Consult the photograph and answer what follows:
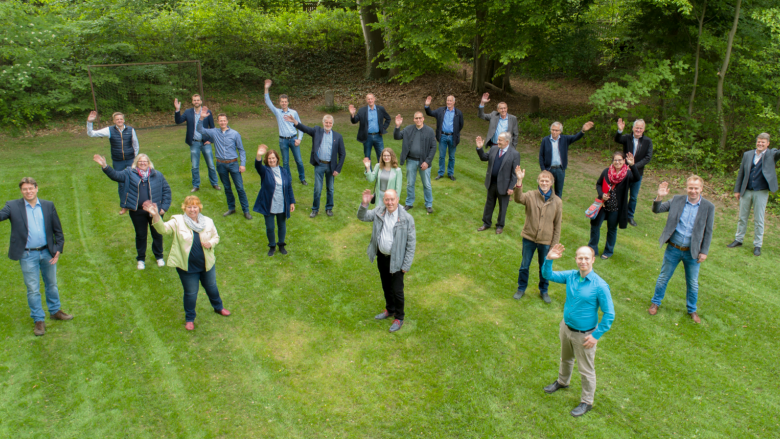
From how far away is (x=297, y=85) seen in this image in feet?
67.3

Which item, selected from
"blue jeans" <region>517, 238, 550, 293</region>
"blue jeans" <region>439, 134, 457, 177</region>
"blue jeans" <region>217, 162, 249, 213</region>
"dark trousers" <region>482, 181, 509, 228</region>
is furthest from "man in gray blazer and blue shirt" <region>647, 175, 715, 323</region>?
"blue jeans" <region>217, 162, 249, 213</region>

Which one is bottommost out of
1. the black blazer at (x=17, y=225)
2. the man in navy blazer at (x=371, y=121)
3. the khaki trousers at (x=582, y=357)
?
the khaki trousers at (x=582, y=357)

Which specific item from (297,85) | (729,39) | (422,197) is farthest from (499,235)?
(297,85)

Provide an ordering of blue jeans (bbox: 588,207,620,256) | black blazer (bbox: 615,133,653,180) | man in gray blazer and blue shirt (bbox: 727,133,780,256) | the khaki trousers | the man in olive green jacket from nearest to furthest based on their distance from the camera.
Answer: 1. the khaki trousers
2. the man in olive green jacket
3. blue jeans (bbox: 588,207,620,256)
4. man in gray blazer and blue shirt (bbox: 727,133,780,256)
5. black blazer (bbox: 615,133,653,180)

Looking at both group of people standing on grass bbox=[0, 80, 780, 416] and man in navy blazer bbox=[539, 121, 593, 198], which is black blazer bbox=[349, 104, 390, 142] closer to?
group of people standing on grass bbox=[0, 80, 780, 416]

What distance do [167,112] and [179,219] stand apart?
12.4 meters

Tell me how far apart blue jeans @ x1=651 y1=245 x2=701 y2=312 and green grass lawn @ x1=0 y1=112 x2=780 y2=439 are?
0.29m

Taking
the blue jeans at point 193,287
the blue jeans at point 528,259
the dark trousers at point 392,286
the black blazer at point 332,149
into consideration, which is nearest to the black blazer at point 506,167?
the blue jeans at point 528,259

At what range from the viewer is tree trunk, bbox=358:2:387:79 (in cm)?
2030

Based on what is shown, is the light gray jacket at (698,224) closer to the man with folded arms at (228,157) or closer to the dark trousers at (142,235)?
the man with folded arms at (228,157)

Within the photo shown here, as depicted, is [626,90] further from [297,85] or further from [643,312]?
[297,85]

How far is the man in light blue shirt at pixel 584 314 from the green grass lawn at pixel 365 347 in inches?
17.9

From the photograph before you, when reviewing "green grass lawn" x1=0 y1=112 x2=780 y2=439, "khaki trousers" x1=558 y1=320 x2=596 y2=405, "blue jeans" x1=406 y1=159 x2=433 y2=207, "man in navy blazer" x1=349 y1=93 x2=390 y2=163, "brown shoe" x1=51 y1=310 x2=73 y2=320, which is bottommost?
"green grass lawn" x1=0 y1=112 x2=780 y2=439

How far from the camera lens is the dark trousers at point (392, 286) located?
20.0ft
